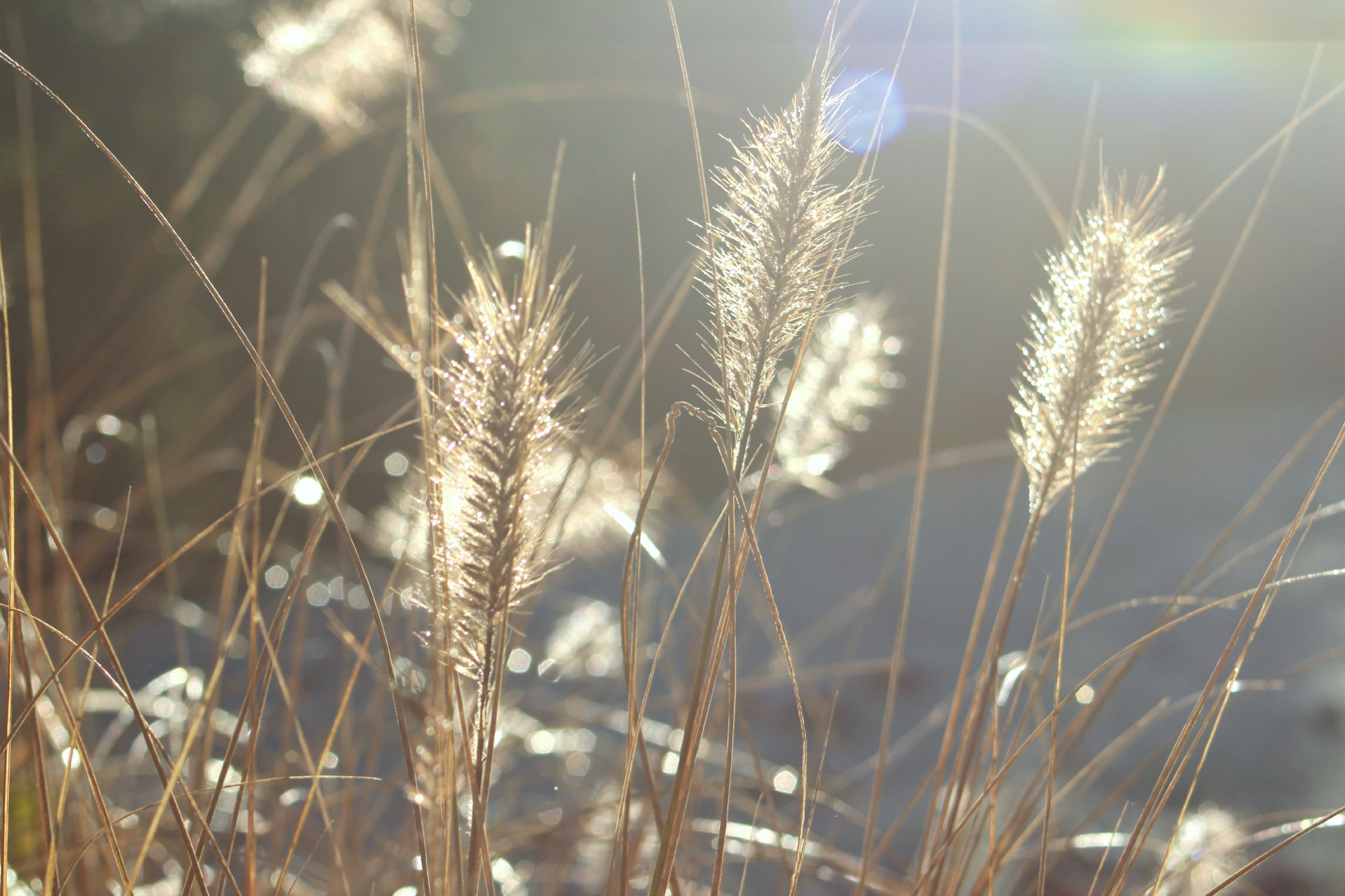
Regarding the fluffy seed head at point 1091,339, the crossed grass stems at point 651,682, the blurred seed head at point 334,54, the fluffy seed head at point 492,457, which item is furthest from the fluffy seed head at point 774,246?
the blurred seed head at point 334,54

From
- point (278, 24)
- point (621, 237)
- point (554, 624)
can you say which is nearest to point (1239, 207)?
point (621, 237)

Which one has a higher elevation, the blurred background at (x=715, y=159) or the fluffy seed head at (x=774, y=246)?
the blurred background at (x=715, y=159)

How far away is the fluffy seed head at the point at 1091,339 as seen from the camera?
717 millimetres

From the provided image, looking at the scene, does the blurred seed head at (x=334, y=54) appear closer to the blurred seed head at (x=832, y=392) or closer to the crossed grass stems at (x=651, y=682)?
the crossed grass stems at (x=651, y=682)

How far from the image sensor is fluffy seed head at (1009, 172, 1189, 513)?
717 millimetres

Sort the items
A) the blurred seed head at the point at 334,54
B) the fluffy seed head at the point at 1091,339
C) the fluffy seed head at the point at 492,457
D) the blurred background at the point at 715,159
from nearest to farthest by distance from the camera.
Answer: the fluffy seed head at the point at 492,457, the fluffy seed head at the point at 1091,339, the blurred seed head at the point at 334,54, the blurred background at the point at 715,159

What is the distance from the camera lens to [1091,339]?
0.72 meters

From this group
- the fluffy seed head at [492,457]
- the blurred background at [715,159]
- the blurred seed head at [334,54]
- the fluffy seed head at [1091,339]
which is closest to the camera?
the fluffy seed head at [492,457]

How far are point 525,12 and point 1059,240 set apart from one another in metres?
3.03

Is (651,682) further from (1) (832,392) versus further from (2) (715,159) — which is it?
(2) (715,159)

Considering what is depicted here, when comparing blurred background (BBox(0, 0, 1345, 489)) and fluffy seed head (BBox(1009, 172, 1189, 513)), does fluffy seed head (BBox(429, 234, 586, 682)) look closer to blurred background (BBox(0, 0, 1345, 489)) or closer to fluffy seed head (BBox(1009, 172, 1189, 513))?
fluffy seed head (BBox(1009, 172, 1189, 513))

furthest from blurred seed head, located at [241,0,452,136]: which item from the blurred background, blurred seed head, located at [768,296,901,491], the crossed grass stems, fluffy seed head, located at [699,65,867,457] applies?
the blurred background

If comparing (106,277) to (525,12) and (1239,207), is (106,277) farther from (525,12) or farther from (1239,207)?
(1239,207)

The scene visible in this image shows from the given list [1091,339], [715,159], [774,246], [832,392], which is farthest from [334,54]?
[715,159]
